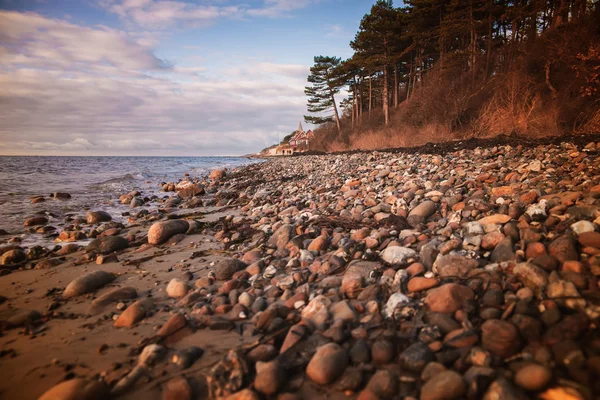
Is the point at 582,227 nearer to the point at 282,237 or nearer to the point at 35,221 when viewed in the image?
the point at 282,237

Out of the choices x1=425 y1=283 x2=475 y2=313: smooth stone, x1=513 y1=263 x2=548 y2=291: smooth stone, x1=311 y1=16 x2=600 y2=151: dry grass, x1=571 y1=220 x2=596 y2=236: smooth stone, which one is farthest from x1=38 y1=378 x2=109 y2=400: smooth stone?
x1=311 y1=16 x2=600 y2=151: dry grass

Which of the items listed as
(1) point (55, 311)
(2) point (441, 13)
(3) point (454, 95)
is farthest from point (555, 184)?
(2) point (441, 13)

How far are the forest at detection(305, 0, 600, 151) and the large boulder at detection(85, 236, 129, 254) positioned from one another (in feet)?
34.0

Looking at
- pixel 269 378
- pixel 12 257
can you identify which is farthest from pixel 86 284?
pixel 269 378

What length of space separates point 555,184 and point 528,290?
2334 mm

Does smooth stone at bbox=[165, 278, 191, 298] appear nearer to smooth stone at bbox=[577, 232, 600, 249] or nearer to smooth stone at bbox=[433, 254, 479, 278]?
smooth stone at bbox=[433, 254, 479, 278]

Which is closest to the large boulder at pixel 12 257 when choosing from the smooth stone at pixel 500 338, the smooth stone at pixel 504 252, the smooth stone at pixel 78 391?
the smooth stone at pixel 78 391

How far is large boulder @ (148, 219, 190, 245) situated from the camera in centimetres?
402

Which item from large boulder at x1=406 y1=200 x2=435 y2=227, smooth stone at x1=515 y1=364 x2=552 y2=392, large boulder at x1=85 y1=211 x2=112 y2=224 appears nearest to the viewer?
smooth stone at x1=515 y1=364 x2=552 y2=392

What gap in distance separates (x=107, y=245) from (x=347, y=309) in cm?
357

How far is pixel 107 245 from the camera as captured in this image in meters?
3.80

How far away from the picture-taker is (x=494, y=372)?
118 cm

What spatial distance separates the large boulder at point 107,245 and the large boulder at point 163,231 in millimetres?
352

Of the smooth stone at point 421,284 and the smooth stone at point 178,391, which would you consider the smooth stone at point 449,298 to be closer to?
the smooth stone at point 421,284
